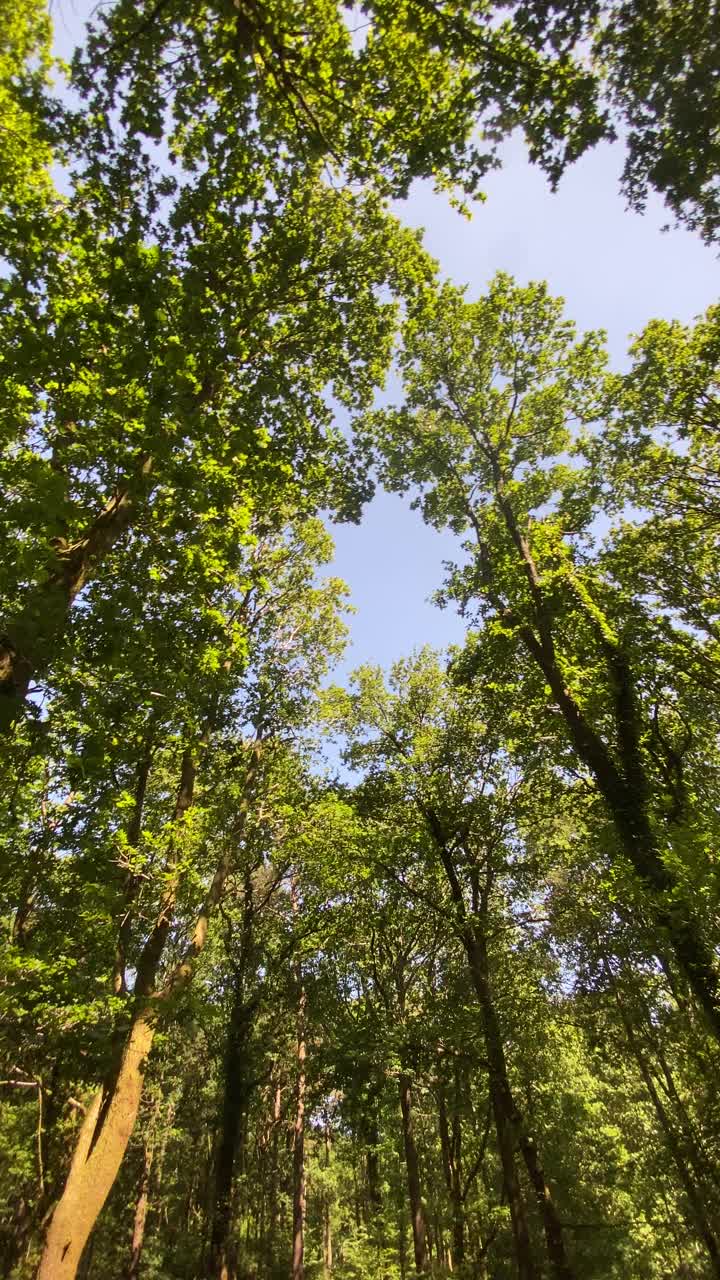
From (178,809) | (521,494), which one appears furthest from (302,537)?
(178,809)

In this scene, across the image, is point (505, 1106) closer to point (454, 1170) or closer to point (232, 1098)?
point (454, 1170)

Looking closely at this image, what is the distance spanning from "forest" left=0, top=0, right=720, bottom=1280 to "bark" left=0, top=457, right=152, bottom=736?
4 cm

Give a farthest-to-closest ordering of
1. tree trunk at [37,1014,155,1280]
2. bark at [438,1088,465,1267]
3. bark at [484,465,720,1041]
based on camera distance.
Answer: bark at [438,1088,465,1267] < bark at [484,465,720,1041] < tree trunk at [37,1014,155,1280]

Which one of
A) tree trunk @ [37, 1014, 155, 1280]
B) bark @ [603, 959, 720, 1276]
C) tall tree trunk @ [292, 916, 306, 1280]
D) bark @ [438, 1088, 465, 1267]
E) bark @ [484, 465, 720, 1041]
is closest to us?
tree trunk @ [37, 1014, 155, 1280]

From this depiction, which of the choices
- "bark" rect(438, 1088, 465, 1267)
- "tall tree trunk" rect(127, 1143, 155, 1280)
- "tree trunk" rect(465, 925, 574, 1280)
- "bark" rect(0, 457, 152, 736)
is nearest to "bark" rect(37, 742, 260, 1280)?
"bark" rect(0, 457, 152, 736)

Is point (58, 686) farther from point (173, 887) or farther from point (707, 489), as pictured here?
point (707, 489)

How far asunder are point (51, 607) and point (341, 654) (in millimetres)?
12041

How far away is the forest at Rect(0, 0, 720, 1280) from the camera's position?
5.28 metres

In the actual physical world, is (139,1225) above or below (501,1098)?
below

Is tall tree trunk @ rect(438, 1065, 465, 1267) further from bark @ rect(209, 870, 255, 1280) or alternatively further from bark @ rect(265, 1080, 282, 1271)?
bark @ rect(265, 1080, 282, 1271)

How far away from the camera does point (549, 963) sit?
647 inches

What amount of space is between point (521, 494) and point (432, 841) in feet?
30.2

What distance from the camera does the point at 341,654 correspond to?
1588 centimetres

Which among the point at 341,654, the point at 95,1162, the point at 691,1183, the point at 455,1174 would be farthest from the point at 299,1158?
the point at 341,654
